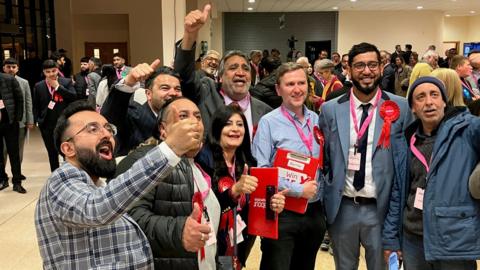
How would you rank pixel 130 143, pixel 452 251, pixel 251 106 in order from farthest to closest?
pixel 251 106 → pixel 130 143 → pixel 452 251

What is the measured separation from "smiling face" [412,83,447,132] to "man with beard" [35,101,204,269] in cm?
130

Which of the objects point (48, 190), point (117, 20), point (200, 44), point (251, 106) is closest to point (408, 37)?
point (200, 44)

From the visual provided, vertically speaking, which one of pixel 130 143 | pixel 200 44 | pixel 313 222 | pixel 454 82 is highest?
pixel 200 44

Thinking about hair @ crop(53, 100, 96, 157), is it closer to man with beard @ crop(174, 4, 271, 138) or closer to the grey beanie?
man with beard @ crop(174, 4, 271, 138)

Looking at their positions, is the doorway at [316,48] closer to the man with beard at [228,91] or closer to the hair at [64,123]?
the man with beard at [228,91]

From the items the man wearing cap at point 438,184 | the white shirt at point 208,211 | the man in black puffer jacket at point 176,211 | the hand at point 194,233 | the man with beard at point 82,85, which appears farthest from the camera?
the man with beard at point 82,85

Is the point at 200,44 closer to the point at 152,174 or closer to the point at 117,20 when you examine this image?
the point at 117,20

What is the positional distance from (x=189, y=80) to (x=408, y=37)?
19.5 meters

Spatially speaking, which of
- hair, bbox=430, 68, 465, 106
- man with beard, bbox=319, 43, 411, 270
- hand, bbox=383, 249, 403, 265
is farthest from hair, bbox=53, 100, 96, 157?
hair, bbox=430, 68, 465, 106

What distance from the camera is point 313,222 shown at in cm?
264

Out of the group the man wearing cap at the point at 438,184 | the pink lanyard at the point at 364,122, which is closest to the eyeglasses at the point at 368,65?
the pink lanyard at the point at 364,122

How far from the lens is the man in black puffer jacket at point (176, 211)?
166 cm

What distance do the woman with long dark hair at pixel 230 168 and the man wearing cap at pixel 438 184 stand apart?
0.65 meters

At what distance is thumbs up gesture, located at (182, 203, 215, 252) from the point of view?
60.7 inches
